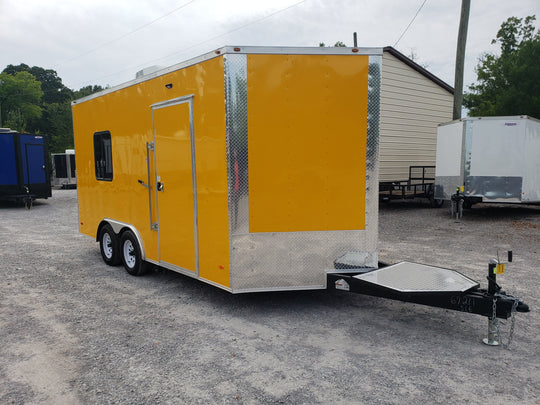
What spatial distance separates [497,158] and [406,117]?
16.2ft

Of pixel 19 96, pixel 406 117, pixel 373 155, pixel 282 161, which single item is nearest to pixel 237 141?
pixel 282 161

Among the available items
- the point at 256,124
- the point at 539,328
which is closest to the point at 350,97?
the point at 256,124

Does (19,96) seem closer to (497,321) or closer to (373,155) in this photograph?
(373,155)

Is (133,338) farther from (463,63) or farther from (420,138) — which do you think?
(420,138)

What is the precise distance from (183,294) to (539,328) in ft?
13.7

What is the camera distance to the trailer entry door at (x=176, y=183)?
4938 millimetres

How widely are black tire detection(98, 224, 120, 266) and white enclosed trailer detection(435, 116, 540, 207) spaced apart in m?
9.80

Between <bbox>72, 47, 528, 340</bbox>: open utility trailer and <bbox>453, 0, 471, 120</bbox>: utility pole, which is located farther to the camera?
<bbox>453, 0, 471, 120</bbox>: utility pole

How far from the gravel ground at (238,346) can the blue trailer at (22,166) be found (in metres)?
11.2

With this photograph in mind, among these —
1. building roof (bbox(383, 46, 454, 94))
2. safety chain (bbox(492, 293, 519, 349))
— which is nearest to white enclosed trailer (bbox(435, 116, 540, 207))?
building roof (bbox(383, 46, 454, 94))

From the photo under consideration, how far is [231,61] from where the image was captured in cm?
427

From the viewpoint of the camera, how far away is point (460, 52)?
13773mm

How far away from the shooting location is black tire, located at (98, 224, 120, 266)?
268 inches

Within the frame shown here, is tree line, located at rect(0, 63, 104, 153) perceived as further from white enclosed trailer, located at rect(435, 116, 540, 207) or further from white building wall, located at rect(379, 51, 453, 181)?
white enclosed trailer, located at rect(435, 116, 540, 207)
